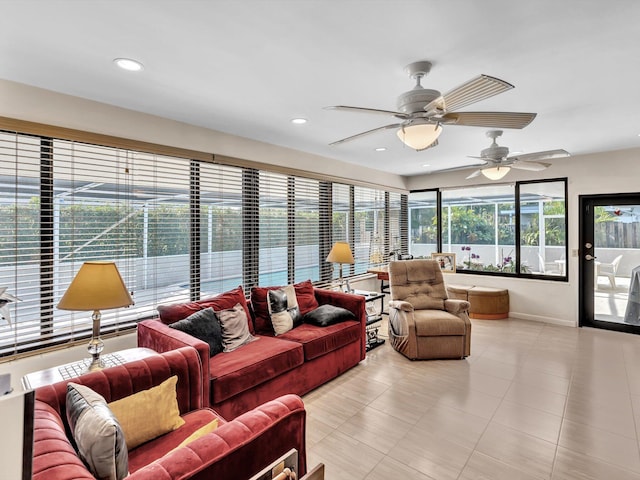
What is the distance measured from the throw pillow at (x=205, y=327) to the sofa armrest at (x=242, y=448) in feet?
4.44

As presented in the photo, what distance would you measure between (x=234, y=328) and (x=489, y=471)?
6.92 feet

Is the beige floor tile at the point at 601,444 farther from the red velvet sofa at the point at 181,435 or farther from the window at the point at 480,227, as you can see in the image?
the window at the point at 480,227

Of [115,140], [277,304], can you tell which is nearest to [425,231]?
[277,304]

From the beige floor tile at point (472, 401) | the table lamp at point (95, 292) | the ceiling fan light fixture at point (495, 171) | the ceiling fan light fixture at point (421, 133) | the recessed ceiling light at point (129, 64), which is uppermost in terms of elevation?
the recessed ceiling light at point (129, 64)

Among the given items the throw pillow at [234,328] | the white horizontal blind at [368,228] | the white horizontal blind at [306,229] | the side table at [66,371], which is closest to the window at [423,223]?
the white horizontal blind at [368,228]

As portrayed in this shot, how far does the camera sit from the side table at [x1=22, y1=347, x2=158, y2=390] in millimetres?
1959

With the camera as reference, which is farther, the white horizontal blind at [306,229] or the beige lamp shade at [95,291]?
the white horizontal blind at [306,229]

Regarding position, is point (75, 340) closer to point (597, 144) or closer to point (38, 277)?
point (38, 277)

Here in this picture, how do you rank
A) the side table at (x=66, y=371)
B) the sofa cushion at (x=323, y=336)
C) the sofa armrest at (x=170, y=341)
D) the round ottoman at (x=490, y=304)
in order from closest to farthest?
the side table at (x=66, y=371)
the sofa armrest at (x=170, y=341)
the sofa cushion at (x=323, y=336)
the round ottoman at (x=490, y=304)

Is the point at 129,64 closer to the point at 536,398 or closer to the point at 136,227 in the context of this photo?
the point at 136,227

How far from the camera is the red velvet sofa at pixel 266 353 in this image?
7.88 feet

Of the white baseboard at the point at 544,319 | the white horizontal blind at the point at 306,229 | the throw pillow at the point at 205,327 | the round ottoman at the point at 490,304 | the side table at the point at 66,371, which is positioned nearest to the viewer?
the side table at the point at 66,371

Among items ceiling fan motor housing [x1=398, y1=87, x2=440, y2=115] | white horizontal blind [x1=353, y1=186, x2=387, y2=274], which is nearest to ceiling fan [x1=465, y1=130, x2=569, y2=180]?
ceiling fan motor housing [x1=398, y1=87, x2=440, y2=115]

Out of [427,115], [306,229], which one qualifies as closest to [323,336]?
[306,229]
